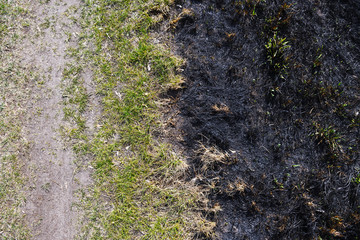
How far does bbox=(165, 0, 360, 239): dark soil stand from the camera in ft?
9.36

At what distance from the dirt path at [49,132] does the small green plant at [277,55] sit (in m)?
2.64

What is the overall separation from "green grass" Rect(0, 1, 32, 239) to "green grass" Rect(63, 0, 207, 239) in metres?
0.67

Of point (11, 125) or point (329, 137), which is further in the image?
point (11, 125)

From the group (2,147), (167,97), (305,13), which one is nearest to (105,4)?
(167,97)

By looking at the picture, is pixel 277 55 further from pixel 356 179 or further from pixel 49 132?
pixel 49 132

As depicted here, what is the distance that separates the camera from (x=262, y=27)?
313 centimetres

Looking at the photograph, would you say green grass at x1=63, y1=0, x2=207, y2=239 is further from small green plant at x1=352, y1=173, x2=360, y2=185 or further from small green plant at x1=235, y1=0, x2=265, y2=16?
small green plant at x1=352, y1=173, x2=360, y2=185

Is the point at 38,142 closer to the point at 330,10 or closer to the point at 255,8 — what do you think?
the point at 255,8

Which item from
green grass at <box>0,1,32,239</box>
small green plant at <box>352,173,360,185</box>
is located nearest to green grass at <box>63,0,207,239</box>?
green grass at <box>0,1,32,239</box>

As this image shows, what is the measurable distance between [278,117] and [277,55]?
75 cm

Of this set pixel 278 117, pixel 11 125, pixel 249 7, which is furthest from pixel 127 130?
pixel 249 7

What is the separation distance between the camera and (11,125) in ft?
10.9

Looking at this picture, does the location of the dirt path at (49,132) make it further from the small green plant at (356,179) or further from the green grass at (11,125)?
the small green plant at (356,179)

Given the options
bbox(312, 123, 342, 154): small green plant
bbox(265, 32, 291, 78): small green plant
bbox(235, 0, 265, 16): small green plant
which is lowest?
bbox(312, 123, 342, 154): small green plant
